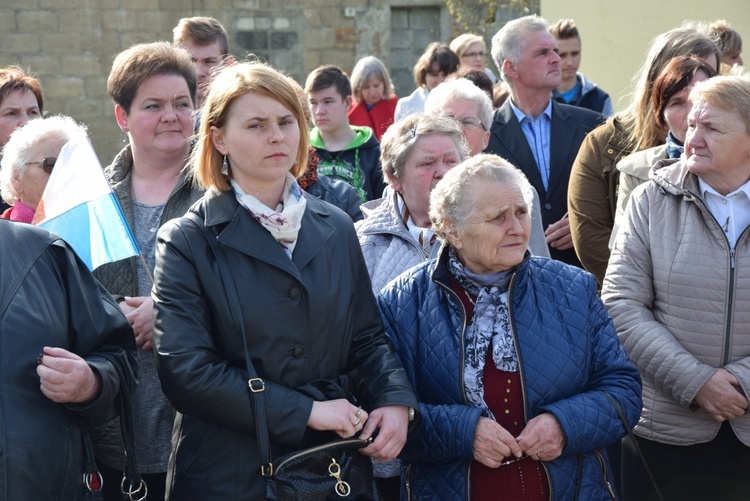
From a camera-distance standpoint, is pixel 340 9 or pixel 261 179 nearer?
pixel 261 179

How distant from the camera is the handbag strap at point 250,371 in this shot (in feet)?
9.81

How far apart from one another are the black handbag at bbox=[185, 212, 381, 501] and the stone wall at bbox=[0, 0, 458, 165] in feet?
40.2

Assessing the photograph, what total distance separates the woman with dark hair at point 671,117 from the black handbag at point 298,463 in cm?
185

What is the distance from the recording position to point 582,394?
3.35 meters

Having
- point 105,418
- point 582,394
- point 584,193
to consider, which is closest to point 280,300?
point 105,418

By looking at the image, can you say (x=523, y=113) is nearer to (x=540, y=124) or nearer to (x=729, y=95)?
(x=540, y=124)

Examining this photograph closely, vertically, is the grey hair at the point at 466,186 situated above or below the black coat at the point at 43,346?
above

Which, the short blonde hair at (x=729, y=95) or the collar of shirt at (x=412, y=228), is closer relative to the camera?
the short blonde hair at (x=729, y=95)

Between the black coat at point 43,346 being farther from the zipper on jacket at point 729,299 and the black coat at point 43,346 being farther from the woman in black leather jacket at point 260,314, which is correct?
the zipper on jacket at point 729,299

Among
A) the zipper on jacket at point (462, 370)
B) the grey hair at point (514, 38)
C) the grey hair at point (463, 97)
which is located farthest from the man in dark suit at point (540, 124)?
the zipper on jacket at point (462, 370)

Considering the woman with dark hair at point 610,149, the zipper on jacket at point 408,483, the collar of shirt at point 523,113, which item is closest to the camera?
the zipper on jacket at point 408,483

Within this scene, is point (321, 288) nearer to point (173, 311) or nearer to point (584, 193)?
point (173, 311)

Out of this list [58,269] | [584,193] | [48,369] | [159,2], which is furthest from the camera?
[159,2]

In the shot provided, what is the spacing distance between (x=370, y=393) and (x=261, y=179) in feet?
2.54
